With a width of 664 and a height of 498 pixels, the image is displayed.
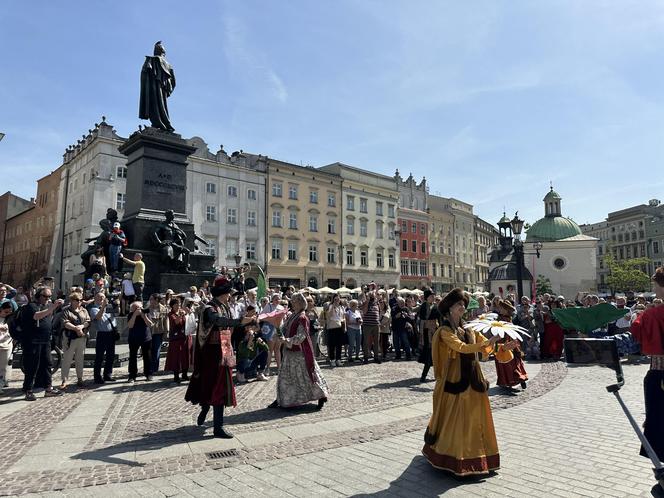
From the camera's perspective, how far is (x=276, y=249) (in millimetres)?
47125

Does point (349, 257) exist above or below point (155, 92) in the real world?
below

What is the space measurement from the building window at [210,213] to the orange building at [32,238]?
15273 mm

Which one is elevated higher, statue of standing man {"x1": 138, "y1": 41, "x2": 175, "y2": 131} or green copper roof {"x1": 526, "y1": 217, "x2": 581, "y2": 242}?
green copper roof {"x1": 526, "y1": 217, "x2": 581, "y2": 242}

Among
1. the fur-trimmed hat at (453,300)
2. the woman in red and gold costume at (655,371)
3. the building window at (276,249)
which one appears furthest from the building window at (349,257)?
the woman in red and gold costume at (655,371)

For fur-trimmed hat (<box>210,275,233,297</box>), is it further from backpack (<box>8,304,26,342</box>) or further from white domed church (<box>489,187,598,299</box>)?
white domed church (<box>489,187,598,299</box>)

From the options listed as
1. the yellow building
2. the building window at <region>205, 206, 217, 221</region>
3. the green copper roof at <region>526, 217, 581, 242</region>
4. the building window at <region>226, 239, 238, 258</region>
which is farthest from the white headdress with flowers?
the green copper roof at <region>526, 217, 581, 242</region>

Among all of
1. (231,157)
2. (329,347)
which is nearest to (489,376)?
(329,347)

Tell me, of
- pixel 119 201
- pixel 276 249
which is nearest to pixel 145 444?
pixel 119 201

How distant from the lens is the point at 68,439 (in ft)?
18.1

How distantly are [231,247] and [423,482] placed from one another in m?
40.8

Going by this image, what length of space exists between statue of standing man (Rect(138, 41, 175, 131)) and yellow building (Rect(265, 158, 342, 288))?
29372 millimetres

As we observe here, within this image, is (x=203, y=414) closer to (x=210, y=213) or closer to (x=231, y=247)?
(x=210, y=213)

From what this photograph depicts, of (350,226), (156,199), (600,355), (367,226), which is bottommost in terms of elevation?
(600,355)

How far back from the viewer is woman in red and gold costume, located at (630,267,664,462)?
405cm
